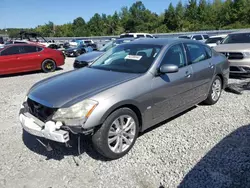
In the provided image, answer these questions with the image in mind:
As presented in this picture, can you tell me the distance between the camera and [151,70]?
12.0 feet

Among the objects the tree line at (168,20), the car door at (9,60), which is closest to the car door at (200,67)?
the car door at (9,60)

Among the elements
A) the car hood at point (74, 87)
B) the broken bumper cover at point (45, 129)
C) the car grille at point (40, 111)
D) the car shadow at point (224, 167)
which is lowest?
the car shadow at point (224, 167)

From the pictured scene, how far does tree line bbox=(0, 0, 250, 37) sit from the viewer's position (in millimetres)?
47656

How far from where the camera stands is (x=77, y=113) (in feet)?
9.57

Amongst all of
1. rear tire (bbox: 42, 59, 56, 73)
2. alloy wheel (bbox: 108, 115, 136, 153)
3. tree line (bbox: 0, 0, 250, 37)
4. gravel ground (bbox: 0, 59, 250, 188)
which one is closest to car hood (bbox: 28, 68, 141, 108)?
alloy wheel (bbox: 108, 115, 136, 153)

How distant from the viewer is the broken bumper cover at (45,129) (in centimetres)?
287

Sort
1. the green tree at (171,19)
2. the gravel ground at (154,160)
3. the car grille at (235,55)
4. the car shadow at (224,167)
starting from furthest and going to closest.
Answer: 1. the green tree at (171,19)
2. the car grille at (235,55)
3. the gravel ground at (154,160)
4. the car shadow at (224,167)

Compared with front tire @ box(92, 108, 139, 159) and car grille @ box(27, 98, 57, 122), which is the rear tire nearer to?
car grille @ box(27, 98, 57, 122)

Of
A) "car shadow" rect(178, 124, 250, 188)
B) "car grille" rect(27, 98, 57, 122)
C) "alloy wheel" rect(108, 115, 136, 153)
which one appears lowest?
"car shadow" rect(178, 124, 250, 188)

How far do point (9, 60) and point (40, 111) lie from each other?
27.2 feet

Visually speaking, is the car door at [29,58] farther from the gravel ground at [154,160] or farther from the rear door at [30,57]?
the gravel ground at [154,160]

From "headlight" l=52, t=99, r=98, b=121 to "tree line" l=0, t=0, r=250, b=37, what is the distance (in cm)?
3840

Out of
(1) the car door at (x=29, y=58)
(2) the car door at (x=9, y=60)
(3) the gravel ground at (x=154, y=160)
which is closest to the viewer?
(3) the gravel ground at (x=154, y=160)

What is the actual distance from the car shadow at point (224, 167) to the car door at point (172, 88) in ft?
3.00
